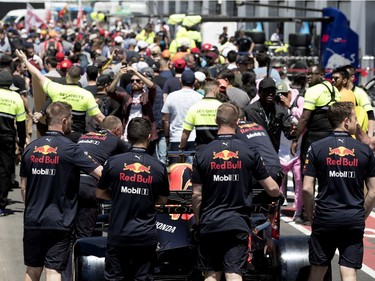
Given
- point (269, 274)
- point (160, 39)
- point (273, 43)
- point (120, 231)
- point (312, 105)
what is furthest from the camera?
point (273, 43)

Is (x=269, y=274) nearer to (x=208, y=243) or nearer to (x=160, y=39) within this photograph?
(x=208, y=243)

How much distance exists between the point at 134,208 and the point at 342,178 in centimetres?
169

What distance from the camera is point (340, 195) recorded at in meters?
8.78

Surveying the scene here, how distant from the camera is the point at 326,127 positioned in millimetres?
13633

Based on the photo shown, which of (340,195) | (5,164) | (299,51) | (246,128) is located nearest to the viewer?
(340,195)

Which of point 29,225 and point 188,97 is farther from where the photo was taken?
point 188,97

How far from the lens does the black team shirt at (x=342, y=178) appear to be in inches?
344

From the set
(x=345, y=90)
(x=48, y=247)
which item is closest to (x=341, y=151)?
(x=48, y=247)

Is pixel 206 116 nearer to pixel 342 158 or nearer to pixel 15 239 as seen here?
pixel 15 239

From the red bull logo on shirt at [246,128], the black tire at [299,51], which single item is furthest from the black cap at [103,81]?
the black tire at [299,51]

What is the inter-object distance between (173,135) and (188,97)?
1.95 ft

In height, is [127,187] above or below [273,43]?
above

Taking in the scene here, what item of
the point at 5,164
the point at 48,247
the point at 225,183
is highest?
the point at 225,183

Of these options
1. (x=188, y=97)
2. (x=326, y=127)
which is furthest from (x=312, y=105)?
(x=188, y=97)
